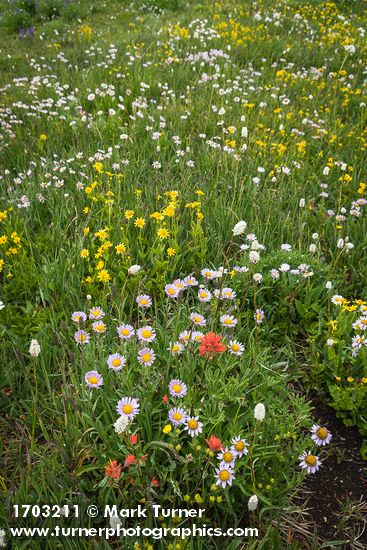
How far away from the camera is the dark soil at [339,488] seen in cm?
184

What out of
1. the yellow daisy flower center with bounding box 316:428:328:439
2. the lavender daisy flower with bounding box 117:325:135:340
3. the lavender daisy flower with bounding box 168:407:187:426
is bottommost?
the yellow daisy flower center with bounding box 316:428:328:439

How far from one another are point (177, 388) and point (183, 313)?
648 mm

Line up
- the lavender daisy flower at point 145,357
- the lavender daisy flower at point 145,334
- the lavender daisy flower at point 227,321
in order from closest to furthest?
the lavender daisy flower at point 145,357, the lavender daisy flower at point 145,334, the lavender daisy flower at point 227,321

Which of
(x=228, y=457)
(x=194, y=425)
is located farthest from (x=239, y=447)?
(x=194, y=425)

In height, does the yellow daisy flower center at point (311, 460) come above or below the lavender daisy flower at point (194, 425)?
below

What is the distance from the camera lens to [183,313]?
95.7 inches

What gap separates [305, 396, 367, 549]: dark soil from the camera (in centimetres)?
184

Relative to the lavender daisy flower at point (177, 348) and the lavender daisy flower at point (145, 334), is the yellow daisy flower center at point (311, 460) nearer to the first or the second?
the lavender daisy flower at point (177, 348)

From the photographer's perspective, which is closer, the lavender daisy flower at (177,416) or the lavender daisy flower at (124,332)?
the lavender daisy flower at (177,416)

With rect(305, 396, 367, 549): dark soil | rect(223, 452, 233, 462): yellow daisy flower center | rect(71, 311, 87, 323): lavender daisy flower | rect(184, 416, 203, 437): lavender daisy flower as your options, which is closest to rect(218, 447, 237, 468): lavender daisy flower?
rect(223, 452, 233, 462): yellow daisy flower center

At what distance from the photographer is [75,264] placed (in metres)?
2.83

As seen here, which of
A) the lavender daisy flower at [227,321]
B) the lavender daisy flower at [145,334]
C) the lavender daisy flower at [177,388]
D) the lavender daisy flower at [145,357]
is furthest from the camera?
the lavender daisy flower at [227,321]

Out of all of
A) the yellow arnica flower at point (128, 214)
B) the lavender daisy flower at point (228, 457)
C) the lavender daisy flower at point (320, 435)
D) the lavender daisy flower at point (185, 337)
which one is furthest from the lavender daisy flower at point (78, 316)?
the lavender daisy flower at point (320, 435)

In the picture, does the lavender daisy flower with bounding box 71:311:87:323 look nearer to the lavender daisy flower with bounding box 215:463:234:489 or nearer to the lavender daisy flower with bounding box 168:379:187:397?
the lavender daisy flower with bounding box 168:379:187:397
